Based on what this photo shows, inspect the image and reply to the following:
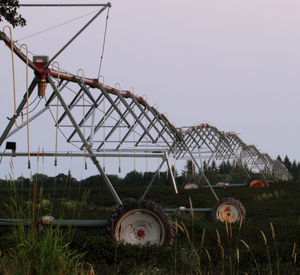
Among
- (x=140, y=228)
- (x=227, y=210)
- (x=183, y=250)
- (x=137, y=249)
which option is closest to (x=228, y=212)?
(x=227, y=210)

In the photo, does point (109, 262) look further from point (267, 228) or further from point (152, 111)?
point (152, 111)

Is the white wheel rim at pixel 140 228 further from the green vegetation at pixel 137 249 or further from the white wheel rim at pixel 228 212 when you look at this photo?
the white wheel rim at pixel 228 212

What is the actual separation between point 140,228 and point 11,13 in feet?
13.7

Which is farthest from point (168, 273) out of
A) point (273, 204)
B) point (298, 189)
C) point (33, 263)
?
point (298, 189)

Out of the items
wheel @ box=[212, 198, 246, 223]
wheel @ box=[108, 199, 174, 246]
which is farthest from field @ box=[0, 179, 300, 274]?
wheel @ box=[212, 198, 246, 223]

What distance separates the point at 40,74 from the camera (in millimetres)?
9672

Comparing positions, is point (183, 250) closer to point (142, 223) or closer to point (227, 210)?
point (142, 223)

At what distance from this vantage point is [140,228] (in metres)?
9.15

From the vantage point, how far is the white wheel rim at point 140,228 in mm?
9008

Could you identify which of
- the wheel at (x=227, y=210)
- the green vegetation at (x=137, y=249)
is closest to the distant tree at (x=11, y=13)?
the green vegetation at (x=137, y=249)

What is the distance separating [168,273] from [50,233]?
273 centimetres

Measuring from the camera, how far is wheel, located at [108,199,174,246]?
8977mm

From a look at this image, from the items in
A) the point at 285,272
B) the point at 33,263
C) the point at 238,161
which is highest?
the point at 238,161

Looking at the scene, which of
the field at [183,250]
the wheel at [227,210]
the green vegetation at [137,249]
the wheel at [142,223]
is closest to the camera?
the green vegetation at [137,249]
